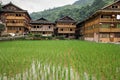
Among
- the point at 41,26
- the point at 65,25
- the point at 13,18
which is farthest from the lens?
the point at 41,26

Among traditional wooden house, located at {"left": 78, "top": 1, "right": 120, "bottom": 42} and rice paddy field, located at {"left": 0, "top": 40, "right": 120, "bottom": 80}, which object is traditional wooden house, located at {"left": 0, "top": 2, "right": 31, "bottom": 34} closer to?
traditional wooden house, located at {"left": 78, "top": 1, "right": 120, "bottom": 42}

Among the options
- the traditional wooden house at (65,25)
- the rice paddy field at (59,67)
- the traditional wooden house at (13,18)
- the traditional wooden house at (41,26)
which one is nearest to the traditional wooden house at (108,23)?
the traditional wooden house at (65,25)

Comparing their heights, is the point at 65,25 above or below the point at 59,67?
above

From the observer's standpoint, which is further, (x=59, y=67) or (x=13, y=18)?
(x=13, y=18)

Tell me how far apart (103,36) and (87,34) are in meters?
14.6

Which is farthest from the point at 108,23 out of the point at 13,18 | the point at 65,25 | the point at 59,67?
the point at 59,67

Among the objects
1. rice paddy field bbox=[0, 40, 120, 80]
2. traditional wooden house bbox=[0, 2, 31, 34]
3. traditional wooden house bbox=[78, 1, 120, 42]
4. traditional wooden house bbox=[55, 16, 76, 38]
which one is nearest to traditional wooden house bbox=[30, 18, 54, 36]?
traditional wooden house bbox=[55, 16, 76, 38]

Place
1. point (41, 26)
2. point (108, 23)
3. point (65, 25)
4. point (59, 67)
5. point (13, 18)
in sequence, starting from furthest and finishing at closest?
point (41, 26)
point (65, 25)
point (13, 18)
point (108, 23)
point (59, 67)

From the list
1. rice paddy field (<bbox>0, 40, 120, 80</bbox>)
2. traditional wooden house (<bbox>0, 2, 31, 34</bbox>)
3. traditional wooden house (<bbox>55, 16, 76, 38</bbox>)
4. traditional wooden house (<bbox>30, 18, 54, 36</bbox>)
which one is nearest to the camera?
rice paddy field (<bbox>0, 40, 120, 80</bbox>)

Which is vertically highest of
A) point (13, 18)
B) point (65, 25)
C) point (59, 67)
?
point (13, 18)

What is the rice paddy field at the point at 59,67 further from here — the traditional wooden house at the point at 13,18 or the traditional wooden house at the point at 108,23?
the traditional wooden house at the point at 13,18

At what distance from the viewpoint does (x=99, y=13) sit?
50.8 meters

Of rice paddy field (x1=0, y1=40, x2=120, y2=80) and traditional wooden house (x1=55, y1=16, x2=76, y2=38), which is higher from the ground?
traditional wooden house (x1=55, y1=16, x2=76, y2=38)

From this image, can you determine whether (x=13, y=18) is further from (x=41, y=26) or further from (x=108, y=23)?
(x=108, y=23)
